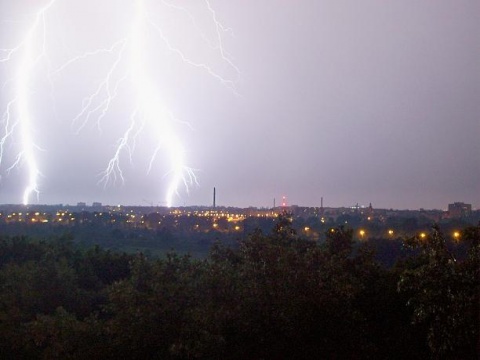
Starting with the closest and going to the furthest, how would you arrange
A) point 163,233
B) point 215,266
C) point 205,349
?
1. point 205,349
2. point 215,266
3. point 163,233

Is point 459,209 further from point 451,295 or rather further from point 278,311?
point 451,295

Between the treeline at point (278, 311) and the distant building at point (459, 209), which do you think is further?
the distant building at point (459, 209)

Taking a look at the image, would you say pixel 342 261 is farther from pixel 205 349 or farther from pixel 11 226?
pixel 11 226

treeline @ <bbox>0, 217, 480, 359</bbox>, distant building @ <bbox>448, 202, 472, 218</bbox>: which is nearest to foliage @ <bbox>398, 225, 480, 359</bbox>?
treeline @ <bbox>0, 217, 480, 359</bbox>

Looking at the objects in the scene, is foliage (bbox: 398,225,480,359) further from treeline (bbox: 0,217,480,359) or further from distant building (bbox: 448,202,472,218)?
distant building (bbox: 448,202,472,218)

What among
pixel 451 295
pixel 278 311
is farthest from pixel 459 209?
pixel 451 295

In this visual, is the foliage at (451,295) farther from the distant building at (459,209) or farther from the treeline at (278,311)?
the distant building at (459,209)

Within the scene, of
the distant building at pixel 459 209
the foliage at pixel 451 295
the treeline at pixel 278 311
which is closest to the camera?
the foliage at pixel 451 295

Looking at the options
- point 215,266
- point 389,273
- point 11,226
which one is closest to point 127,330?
point 215,266

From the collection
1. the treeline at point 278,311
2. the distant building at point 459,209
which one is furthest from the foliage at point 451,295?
the distant building at point 459,209
